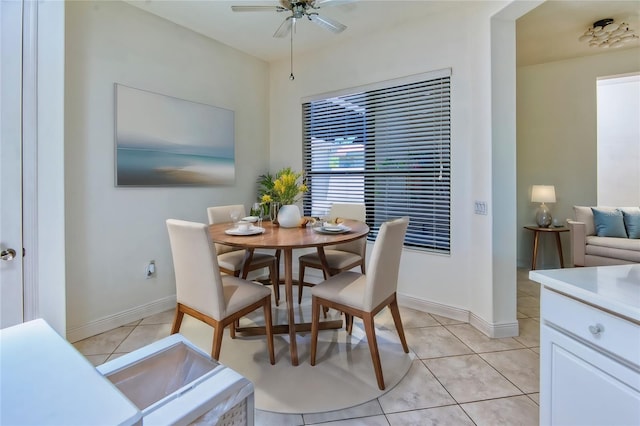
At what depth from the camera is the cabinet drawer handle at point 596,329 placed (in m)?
0.84

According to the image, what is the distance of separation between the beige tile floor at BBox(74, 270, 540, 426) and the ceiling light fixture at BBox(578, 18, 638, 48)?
2.98m

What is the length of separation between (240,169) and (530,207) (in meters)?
4.13

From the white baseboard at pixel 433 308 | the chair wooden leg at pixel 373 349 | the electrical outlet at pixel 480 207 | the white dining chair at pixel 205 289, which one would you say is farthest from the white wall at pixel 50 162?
the electrical outlet at pixel 480 207

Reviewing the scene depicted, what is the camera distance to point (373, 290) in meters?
1.80

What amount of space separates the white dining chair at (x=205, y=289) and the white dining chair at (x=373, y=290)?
0.42 m

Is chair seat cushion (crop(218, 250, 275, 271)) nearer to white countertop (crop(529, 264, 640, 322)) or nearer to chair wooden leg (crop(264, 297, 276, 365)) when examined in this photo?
chair wooden leg (crop(264, 297, 276, 365))

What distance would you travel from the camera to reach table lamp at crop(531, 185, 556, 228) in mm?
3912

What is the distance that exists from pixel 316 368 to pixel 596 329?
5.20 ft

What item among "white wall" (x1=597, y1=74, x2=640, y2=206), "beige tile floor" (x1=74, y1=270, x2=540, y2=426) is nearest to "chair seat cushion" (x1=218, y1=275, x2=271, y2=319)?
"beige tile floor" (x1=74, y1=270, x2=540, y2=426)

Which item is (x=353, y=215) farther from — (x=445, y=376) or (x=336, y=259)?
(x=445, y=376)

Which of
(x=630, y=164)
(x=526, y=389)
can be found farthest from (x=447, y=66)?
(x=630, y=164)

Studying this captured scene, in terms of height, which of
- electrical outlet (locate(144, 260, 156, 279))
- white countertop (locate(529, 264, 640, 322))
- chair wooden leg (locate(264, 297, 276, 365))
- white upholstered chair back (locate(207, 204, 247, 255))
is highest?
white upholstered chair back (locate(207, 204, 247, 255))

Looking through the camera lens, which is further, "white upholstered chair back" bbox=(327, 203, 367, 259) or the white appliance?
"white upholstered chair back" bbox=(327, 203, 367, 259)

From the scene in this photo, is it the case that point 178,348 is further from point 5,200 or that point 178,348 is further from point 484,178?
point 484,178
